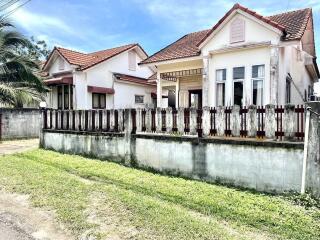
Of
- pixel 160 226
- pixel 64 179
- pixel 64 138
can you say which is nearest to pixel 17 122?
pixel 64 138

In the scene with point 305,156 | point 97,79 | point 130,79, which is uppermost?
point 130,79

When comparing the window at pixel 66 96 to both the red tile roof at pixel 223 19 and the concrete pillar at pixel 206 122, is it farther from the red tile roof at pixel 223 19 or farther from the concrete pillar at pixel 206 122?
the concrete pillar at pixel 206 122

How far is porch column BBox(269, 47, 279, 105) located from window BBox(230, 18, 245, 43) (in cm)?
138

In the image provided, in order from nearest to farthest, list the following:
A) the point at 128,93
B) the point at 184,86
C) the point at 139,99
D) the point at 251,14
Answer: the point at 251,14 < the point at 184,86 < the point at 128,93 < the point at 139,99

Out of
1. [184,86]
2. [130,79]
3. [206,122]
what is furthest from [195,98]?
[206,122]

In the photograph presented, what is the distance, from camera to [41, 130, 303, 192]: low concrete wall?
651cm

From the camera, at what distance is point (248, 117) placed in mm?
7246

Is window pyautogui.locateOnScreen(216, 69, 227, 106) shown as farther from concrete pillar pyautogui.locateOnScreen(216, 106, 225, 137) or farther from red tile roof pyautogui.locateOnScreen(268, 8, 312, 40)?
concrete pillar pyautogui.locateOnScreen(216, 106, 225, 137)

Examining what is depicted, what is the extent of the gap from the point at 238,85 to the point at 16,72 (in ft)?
39.8

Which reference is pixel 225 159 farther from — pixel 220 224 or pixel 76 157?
pixel 76 157

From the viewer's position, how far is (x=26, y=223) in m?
5.22

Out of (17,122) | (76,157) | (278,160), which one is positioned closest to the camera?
(278,160)

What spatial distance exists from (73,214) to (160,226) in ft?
5.46

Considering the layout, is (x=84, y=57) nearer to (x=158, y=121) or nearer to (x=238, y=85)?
(x=238, y=85)
